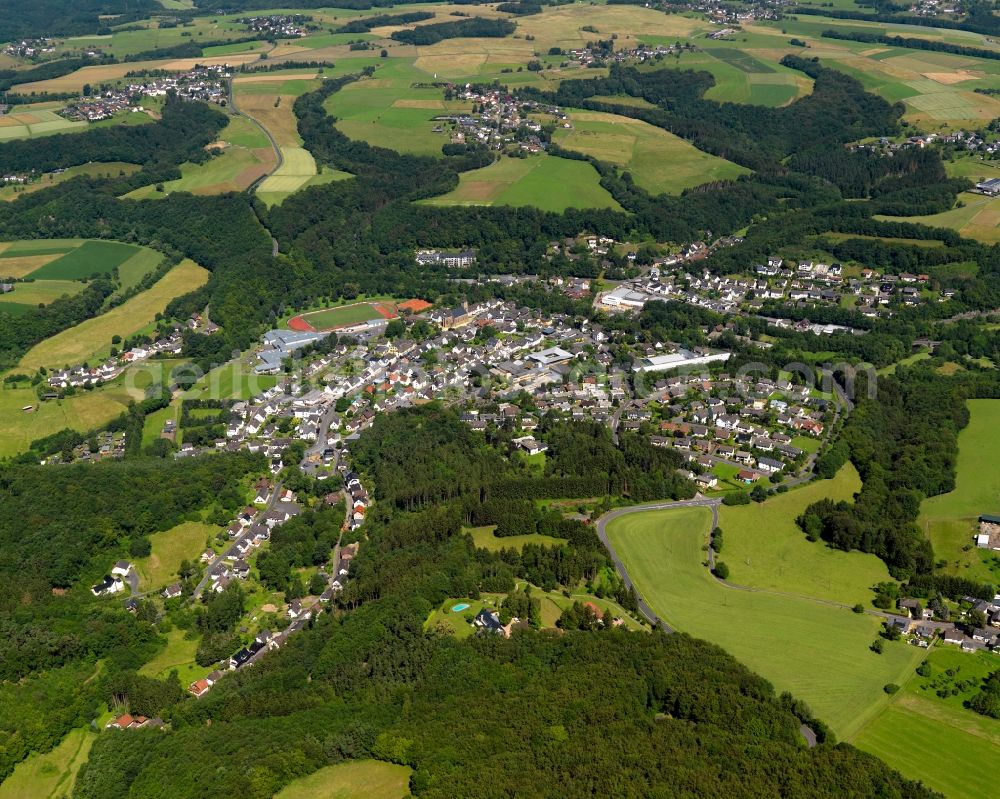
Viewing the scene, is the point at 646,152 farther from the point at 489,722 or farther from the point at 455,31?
the point at 489,722

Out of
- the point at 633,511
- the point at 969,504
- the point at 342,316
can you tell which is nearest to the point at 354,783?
the point at 633,511

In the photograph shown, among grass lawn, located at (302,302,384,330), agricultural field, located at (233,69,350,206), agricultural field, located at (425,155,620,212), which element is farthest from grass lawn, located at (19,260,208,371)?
agricultural field, located at (425,155,620,212)

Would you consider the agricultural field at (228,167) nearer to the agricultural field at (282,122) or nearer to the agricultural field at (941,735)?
the agricultural field at (282,122)

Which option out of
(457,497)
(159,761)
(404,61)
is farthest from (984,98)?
(159,761)

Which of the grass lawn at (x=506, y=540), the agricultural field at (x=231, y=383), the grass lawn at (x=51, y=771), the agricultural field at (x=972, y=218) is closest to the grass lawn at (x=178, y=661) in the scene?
the grass lawn at (x=51, y=771)

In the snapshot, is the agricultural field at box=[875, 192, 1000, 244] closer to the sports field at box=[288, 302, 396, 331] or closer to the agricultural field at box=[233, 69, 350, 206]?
the sports field at box=[288, 302, 396, 331]

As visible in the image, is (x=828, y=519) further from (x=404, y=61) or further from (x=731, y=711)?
(x=404, y=61)
